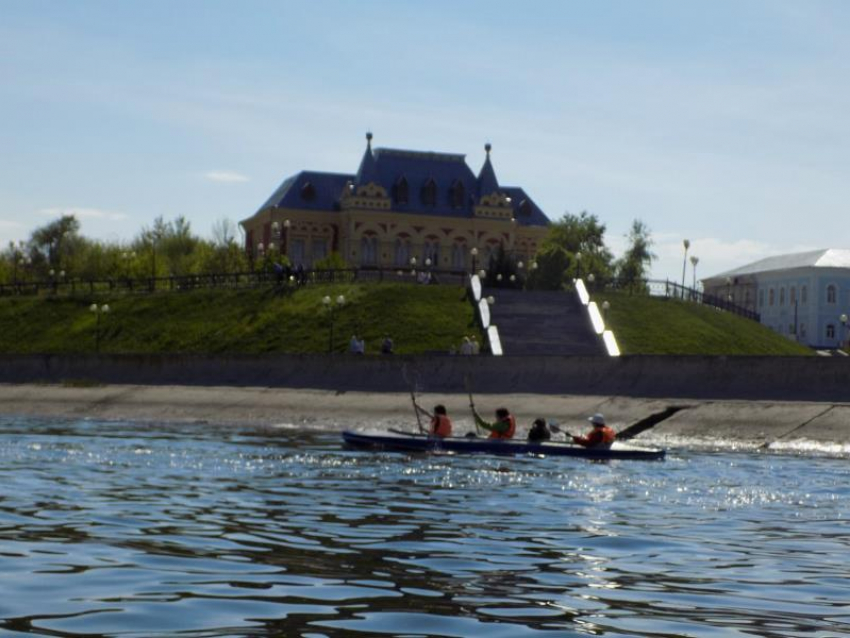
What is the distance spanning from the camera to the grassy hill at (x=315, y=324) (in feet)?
232

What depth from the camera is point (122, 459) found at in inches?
1107

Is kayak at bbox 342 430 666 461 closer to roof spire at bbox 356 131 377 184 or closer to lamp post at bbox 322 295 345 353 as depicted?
lamp post at bbox 322 295 345 353

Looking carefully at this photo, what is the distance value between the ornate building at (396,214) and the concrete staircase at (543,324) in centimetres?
5126

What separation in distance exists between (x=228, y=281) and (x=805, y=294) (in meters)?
75.5

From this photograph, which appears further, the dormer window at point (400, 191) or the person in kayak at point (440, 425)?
the dormer window at point (400, 191)

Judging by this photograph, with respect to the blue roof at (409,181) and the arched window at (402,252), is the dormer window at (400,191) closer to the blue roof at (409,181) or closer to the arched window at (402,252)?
the blue roof at (409,181)

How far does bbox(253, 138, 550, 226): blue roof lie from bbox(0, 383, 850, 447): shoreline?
73770 mm

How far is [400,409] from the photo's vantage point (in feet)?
143

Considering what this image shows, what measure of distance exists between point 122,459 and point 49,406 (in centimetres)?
2423

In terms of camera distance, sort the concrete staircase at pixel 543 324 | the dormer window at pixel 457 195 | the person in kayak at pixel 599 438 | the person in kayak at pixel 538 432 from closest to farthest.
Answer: the person in kayak at pixel 599 438, the person in kayak at pixel 538 432, the concrete staircase at pixel 543 324, the dormer window at pixel 457 195

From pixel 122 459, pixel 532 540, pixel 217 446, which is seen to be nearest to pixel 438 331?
pixel 217 446

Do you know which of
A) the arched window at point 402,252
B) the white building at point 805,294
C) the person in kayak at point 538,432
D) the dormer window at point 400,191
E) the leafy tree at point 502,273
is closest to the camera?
the person in kayak at point 538,432

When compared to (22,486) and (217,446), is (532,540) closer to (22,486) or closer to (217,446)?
(22,486)

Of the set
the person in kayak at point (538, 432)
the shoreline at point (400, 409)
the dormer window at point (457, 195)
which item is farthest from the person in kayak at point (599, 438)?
the dormer window at point (457, 195)
